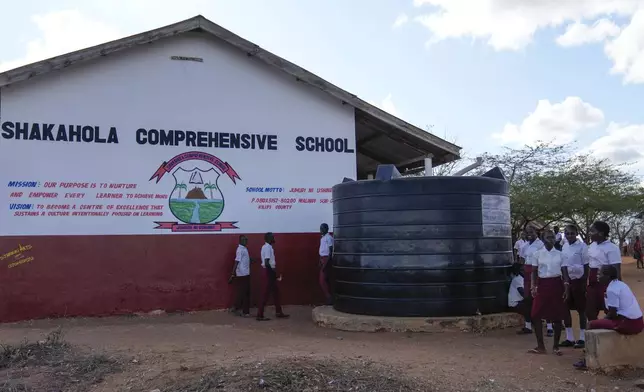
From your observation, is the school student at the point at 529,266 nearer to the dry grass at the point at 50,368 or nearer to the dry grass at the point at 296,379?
the dry grass at the point at 296,379

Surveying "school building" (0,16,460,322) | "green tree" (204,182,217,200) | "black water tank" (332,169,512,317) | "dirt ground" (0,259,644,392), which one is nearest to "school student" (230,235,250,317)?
"dirt ground" (0,259,644,392)

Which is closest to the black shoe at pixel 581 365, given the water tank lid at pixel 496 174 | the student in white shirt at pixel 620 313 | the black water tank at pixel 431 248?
the student in white shirt at pixel 620 313

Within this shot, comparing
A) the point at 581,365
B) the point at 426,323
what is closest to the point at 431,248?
the point at 426,323

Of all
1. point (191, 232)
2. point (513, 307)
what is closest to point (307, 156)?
point (191, 232)

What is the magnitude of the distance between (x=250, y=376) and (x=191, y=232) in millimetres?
5540

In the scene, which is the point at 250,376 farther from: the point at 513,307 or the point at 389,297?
the point at 513,307

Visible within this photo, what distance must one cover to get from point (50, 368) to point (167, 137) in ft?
17.7

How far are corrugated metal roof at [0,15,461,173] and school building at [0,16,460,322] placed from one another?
1.3 inches

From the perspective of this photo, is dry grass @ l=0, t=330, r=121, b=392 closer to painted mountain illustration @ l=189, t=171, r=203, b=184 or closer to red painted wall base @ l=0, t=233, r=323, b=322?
red painted wall base @ l=0, t=233, r=323, b=322

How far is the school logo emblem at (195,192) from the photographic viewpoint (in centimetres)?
1067

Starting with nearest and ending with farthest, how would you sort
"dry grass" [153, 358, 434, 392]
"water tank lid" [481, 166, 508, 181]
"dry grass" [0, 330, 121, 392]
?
"dry grass" [153, 358, 434, 392], "dry grass" [0, 330, 121, 392], "water tank lid" [481, 166, 508, 181]

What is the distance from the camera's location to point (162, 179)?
10.6m

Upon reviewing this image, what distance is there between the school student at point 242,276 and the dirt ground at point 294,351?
31 cm

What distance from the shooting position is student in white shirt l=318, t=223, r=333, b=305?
1082cm
